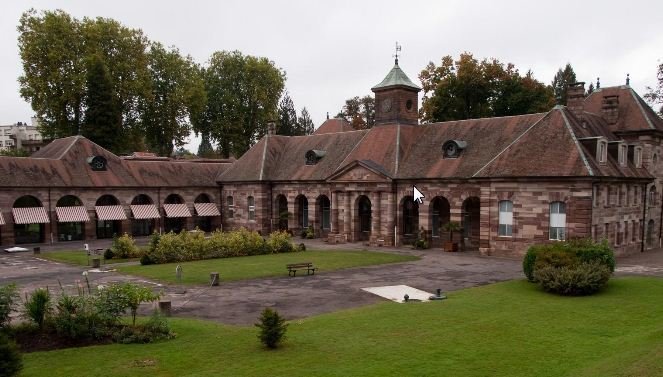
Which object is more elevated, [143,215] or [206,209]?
[206,209]

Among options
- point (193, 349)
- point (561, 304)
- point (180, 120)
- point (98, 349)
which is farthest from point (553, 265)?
point (180, 120)

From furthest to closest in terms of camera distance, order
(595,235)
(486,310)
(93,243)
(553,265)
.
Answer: (93,243), (595,235), (553,265), (486,310)

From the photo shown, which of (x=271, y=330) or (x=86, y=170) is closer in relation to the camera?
(x=271, y=330)

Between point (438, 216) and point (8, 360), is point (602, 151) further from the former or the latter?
point (8, 360)

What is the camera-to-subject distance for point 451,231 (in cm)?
3941

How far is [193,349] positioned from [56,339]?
4.33m

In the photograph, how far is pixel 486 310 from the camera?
1973 cm

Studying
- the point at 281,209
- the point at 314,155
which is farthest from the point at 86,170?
the point at 314,155

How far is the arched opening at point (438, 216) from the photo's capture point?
42156 mm

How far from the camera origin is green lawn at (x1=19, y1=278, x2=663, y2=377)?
1312 centimetres

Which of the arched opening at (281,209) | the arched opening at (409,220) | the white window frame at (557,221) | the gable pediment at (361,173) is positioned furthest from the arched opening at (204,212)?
the white window frame at (557,221)

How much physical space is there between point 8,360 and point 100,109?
51.8 m

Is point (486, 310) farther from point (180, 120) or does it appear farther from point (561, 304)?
point (180, 120)

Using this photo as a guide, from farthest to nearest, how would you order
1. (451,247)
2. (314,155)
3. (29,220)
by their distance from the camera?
1. (314,155)
2. (29,220)
3. (451,247)
